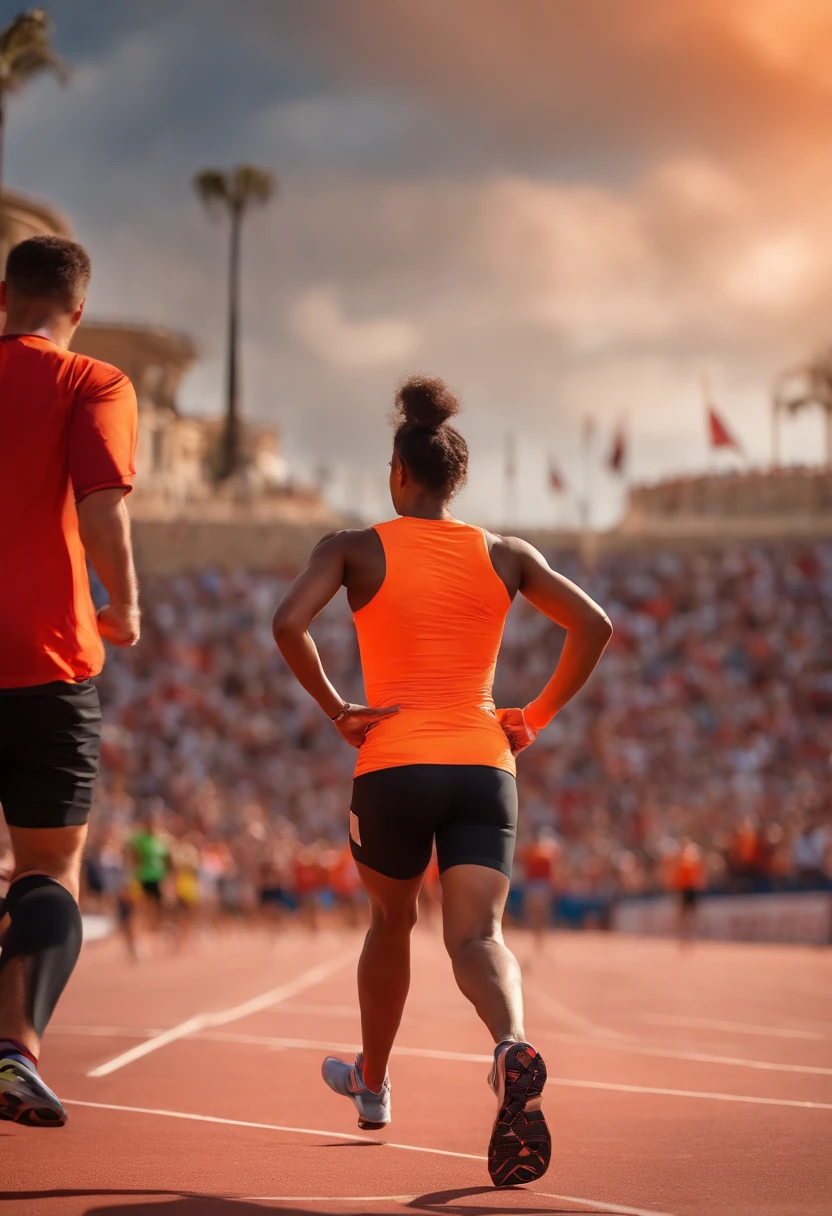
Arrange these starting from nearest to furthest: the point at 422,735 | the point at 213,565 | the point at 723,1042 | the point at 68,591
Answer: the point at 68,591, the point at 422,735, the point at 723,1042, the point at 213,565

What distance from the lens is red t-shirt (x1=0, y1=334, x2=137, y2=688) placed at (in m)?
4.75

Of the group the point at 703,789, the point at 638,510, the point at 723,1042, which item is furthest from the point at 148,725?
the point at 638,510

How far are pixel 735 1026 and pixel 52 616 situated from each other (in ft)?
25.4

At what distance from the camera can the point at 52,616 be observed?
478cm

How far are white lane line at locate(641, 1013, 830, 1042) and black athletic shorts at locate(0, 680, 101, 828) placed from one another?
667cm

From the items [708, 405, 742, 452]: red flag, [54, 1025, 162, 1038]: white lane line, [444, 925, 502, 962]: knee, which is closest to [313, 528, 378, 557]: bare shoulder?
[444, 925, 502, 962]: knee

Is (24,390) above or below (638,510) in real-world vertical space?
below

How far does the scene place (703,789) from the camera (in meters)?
37.2

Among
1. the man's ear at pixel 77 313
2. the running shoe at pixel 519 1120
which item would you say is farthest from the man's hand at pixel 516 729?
the man's ear at pixel 77 313

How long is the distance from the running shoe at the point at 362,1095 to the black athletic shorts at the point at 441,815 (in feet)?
2.75

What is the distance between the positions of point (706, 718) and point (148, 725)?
12.4 m

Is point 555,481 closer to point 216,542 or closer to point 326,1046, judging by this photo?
point 216,542

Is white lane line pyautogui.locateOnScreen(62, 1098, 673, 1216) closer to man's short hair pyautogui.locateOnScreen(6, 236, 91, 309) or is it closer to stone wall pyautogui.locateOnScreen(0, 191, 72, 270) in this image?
man's short hair pyautogui.locateOnScreen(6, 236, 91, 309)

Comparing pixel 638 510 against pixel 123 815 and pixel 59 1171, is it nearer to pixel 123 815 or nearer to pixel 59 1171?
pixel 123 815
